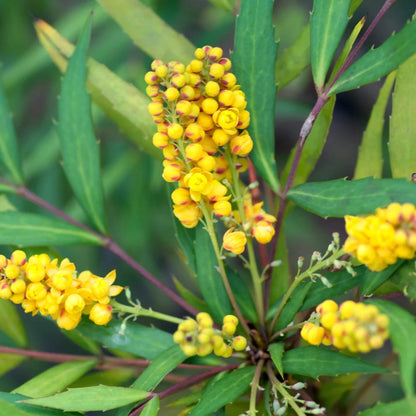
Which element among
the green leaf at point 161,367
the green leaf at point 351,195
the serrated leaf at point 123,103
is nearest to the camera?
the green leaf at point 351,195

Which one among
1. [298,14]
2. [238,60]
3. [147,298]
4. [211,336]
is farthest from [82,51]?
[147,298]

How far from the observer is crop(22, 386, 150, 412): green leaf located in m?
0.76

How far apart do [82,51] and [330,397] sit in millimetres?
762

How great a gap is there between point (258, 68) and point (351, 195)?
260mm

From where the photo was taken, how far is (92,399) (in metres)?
0.77

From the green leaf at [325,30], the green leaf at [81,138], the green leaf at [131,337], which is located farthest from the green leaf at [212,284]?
the green leaf at [325,30]

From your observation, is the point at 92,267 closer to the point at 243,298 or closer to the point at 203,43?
the point at 203,43

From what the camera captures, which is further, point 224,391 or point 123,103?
point 123,103

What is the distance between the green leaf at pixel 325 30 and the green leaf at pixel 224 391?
46cm

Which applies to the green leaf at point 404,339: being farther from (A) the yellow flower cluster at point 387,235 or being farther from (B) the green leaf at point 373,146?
(B) the green leaf at point 373,146

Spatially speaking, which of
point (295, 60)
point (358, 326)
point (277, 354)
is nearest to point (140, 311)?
point (277, 354)

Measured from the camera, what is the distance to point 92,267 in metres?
1.93

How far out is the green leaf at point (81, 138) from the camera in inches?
39.1

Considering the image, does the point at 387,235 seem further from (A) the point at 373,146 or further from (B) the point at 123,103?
(B) the point at 123,103
